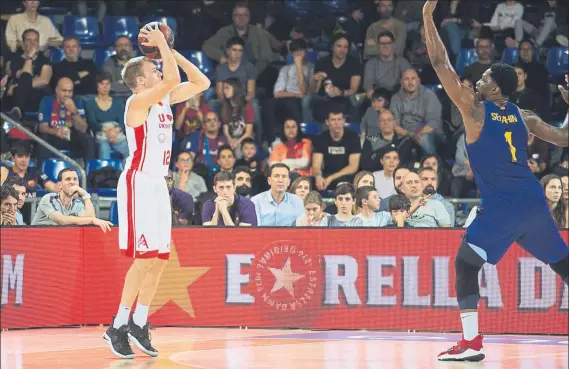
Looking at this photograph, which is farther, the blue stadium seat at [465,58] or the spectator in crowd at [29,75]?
the blue stadium seat at [465,58]

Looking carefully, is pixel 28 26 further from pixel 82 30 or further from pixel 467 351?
pixel 467 351

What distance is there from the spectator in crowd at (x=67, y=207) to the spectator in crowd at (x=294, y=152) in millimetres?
3524

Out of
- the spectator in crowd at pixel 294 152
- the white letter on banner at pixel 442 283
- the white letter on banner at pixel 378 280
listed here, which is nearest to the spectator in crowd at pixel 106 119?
the spectator in crowd at pixel 294 152

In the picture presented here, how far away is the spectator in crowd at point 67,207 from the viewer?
11695 mm

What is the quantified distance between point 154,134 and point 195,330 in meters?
2.99

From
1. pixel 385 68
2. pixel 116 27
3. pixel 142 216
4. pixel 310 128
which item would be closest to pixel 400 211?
pixel 142 216

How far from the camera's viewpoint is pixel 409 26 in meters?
17.7

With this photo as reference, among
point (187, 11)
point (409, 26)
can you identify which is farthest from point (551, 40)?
point (187, 11)

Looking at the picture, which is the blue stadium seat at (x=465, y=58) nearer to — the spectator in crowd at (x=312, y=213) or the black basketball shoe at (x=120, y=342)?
the spectator in crowd at (x=312, y=213)

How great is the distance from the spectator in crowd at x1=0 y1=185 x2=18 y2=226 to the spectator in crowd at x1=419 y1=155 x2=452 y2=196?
4.77 metres

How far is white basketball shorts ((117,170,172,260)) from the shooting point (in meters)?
8.86

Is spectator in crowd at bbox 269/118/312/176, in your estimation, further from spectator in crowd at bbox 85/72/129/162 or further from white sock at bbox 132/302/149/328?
white sock at bbox 132/302/149/328

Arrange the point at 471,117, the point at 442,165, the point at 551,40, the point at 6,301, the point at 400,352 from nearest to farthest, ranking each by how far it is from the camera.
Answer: the point at 471,117 < the point at 400,352 < the point at 6,301 < the point at 442,165 < the point at 551,40

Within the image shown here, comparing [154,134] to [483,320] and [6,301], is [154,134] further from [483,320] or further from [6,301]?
[483,320]
